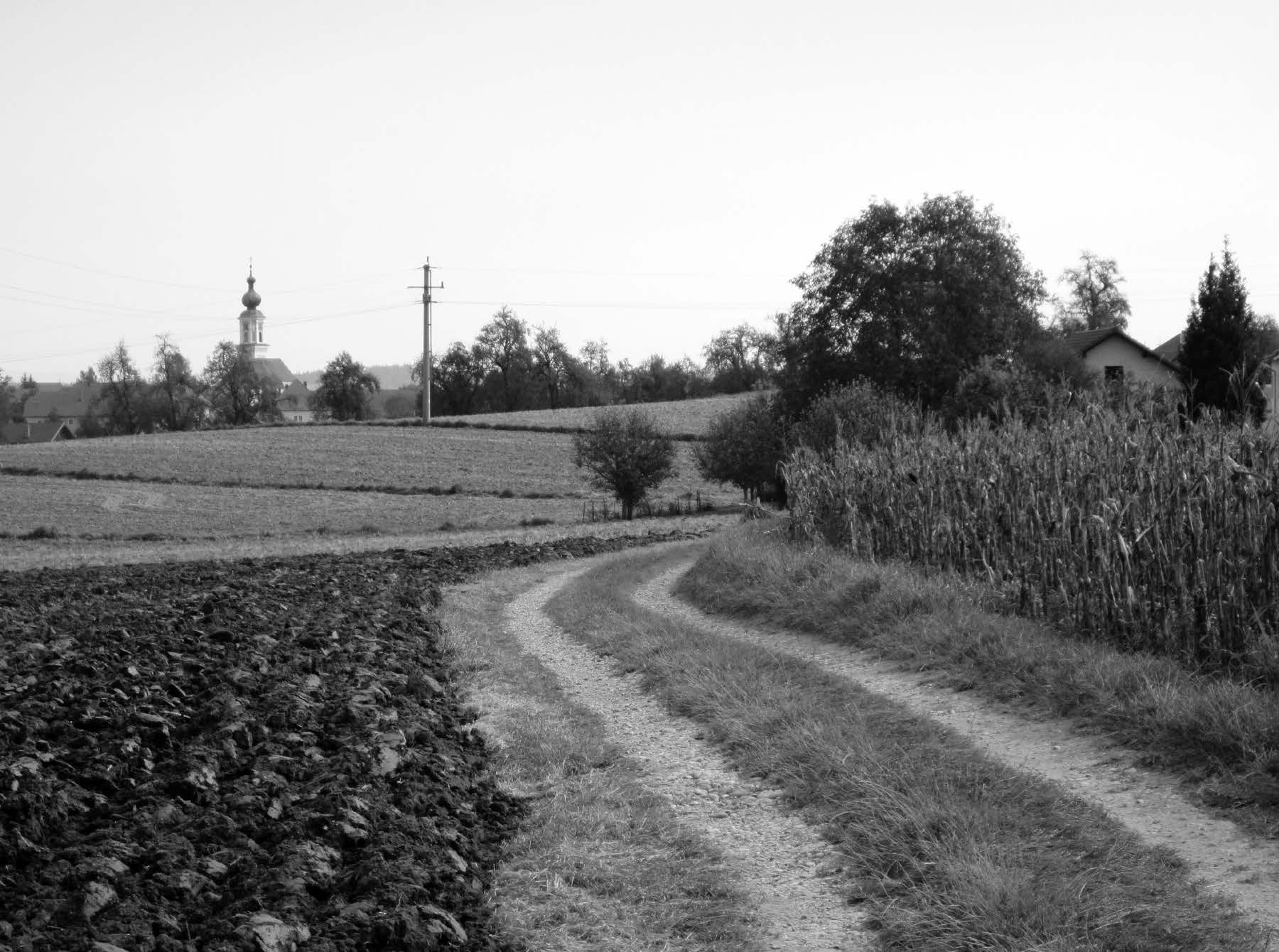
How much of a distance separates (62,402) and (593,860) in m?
202

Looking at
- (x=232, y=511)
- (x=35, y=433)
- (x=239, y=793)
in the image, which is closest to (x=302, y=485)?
(x=232, y=511)

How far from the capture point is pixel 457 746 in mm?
8625

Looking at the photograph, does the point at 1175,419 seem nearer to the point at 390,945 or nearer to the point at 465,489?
the point at 390,945

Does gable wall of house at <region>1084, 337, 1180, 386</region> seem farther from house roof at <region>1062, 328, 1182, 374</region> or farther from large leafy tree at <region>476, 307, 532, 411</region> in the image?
large leafy tree at <region>476, 307, 532, 411</region>

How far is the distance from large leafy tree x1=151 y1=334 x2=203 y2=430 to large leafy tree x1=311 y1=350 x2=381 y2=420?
11213 millimetres

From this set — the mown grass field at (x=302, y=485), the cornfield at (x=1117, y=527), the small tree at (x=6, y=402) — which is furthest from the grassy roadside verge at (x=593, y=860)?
the small tree at (x=6, y=402)

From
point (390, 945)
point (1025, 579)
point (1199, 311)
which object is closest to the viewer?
point (390, 945)

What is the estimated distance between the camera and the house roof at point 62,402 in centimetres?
17988

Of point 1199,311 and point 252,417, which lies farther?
point 252,417

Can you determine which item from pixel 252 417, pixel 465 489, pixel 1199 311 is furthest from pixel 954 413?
pixel 252 417

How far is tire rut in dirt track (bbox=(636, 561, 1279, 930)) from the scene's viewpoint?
5.54 metres

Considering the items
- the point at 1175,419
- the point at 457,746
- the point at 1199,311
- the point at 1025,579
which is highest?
the point at 1199,311

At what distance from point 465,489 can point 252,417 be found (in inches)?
2716

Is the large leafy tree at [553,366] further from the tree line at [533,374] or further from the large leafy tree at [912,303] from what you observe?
the large leafy tree at [912,303]
